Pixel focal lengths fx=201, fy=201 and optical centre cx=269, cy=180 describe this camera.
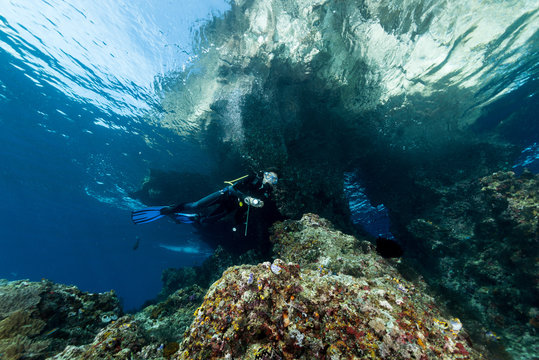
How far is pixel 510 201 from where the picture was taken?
763 centimetres

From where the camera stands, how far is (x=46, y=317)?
3668mm

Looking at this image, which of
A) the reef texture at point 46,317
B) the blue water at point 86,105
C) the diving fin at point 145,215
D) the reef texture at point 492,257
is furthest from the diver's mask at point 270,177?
the blue water at point 86,105

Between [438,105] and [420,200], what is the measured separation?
558 centimetres

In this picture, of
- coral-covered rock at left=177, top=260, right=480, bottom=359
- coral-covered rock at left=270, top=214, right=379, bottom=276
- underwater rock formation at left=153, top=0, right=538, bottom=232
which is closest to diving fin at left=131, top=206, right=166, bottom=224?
underwater rock formation at left=153, top=0, right=538, bottom=232

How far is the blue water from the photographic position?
9055 millimetres

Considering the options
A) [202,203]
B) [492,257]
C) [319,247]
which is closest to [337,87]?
[319,247]

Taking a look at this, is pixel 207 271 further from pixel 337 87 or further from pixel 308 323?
pixel 337 87

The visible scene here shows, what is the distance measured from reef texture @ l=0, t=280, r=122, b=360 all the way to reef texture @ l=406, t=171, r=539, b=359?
29.6 ft

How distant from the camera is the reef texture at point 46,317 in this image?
3104 millimetres

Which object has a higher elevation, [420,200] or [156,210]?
[156,210]

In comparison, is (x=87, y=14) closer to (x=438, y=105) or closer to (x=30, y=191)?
(x=438, y=105)

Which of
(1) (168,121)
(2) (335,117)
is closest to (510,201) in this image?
(2) (335,117)

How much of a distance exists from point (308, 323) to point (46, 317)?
4.80 metres

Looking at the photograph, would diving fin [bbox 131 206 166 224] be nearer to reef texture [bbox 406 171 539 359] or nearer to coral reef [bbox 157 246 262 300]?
coral reef [bbox 157 246 262 300]
